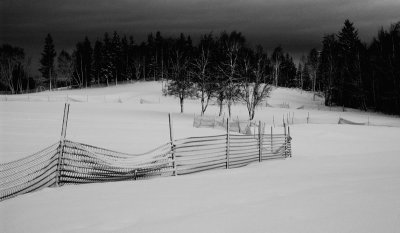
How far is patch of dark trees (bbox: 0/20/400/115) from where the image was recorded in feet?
166

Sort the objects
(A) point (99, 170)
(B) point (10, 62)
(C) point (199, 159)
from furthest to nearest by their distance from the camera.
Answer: (B) point (10, 62), (C) point (199, 159), (A) point (99, 170)

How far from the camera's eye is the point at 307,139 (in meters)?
28.9

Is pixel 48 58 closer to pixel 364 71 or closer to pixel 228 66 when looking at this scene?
pixel 228 66

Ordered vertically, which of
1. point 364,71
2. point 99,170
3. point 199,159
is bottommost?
point 199,159

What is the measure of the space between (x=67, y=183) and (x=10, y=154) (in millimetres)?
8513

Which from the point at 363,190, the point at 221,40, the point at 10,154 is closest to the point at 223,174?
the point at 363,190

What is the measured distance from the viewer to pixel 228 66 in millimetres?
51062

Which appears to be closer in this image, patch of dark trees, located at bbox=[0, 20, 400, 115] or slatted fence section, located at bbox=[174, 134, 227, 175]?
slatted fence section, located at bbox=[174, 134, 227, 175]

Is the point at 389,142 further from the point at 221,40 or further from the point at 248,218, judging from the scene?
the point at 221,40

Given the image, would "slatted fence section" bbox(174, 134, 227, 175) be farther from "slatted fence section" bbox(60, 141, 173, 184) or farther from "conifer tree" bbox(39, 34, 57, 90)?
"conifer tree" bbox(39, 34, 57, 90)

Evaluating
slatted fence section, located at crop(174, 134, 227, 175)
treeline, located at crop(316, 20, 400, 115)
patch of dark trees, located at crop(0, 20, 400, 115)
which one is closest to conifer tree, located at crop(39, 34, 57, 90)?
patch of dark trees, located at crop(0, 20, 400, 115)

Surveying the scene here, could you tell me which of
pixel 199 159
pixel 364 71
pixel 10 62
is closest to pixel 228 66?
pixel 364 71

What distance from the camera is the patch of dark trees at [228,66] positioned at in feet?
166

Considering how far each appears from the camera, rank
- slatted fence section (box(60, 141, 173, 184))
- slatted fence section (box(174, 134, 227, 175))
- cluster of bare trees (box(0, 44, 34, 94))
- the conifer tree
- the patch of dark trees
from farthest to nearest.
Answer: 1. the conifer tree
2. cluster of bare trees (box(0, 44, 34, 94))
3. the patch of dark trees
4. slatted fence section (box(174, 134, 227, 175))
5. slatted fence section (box(60, 141, 173, 184))
